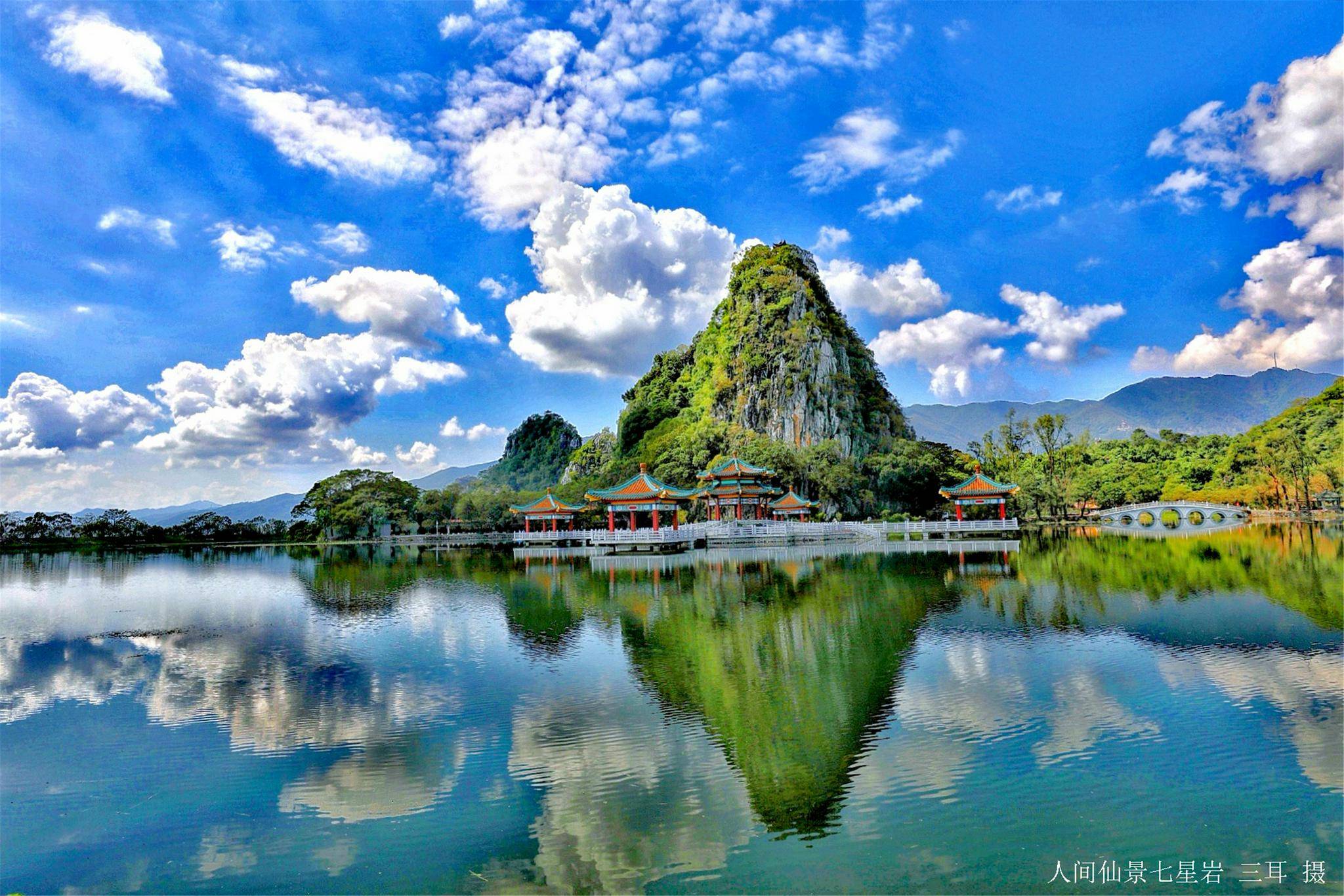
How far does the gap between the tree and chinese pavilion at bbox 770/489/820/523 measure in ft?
131

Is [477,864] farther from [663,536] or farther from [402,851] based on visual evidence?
[663,536]

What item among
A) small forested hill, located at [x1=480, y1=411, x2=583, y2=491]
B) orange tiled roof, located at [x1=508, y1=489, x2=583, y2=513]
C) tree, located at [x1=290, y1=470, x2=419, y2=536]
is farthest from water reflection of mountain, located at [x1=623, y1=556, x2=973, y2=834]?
small forested hill, located at [x1=480, y1=411, x2=583, y2=491]

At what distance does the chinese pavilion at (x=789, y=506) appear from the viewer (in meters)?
54.4

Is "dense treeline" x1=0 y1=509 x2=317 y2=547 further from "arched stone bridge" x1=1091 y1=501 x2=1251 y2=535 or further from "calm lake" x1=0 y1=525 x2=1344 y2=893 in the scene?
"arched stone bridge" x1=1091 y1=501 x2=1251 y2=535

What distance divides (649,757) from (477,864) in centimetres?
265

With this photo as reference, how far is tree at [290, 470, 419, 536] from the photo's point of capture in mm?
70688

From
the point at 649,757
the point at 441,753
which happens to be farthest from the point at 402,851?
the point at 649,757

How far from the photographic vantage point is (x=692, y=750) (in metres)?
8.62

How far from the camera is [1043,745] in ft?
27.6

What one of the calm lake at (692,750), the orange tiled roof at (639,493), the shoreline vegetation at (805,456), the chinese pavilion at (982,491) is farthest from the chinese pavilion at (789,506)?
the calm lake at (692,750)

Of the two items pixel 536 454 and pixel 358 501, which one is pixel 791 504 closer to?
pixel 358 501

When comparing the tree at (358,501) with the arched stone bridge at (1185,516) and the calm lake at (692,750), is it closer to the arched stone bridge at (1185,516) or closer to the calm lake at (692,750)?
the calm lake at (692,750)

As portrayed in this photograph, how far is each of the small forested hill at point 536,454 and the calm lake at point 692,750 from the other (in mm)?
115953

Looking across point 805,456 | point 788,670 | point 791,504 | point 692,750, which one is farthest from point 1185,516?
point 692,750
